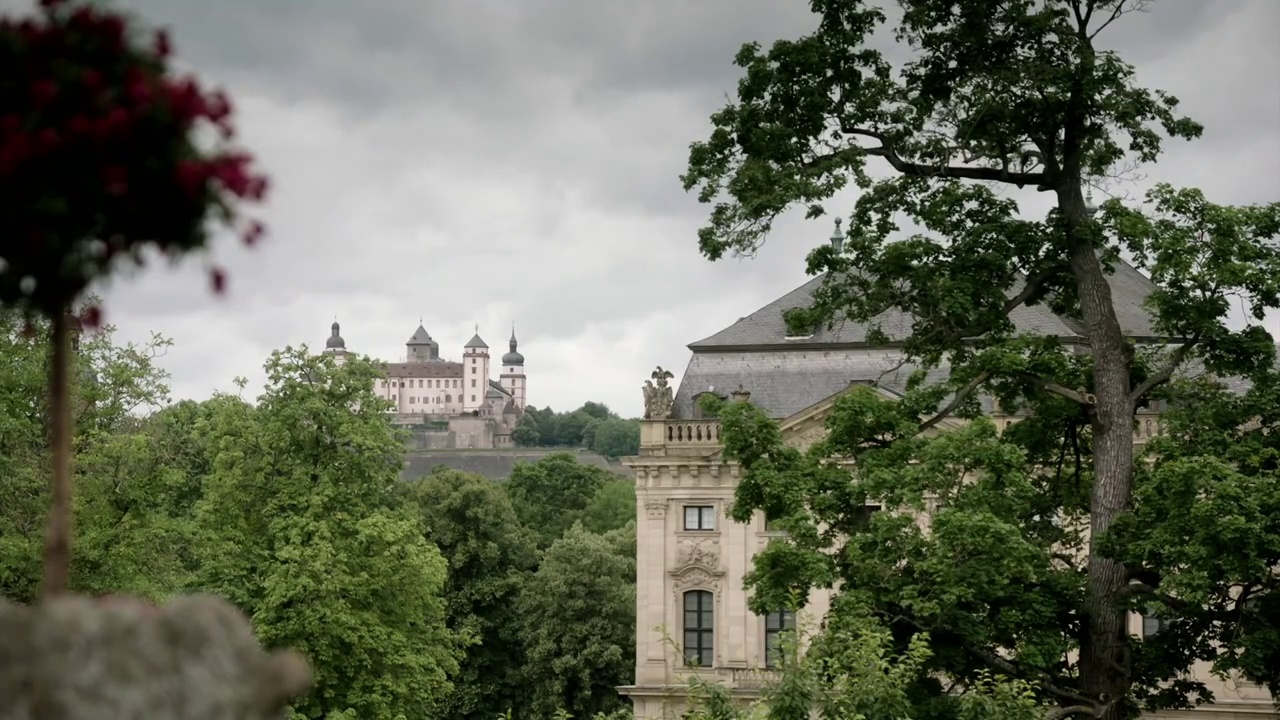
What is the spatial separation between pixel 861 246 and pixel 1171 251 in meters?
3.26

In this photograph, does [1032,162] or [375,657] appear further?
[375,657]

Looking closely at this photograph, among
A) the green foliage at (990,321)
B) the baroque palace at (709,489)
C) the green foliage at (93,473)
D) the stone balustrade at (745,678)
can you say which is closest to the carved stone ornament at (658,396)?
the baroque palace at (709,489)

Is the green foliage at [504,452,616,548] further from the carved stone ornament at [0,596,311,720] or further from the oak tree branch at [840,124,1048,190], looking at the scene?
the carved stone ornament at [0,596,311,720]

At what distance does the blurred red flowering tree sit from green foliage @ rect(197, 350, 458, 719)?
29.5 m

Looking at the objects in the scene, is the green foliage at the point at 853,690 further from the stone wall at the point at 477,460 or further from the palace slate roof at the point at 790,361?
the stone wall at the point at 477,460

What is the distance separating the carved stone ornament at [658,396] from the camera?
48.5m

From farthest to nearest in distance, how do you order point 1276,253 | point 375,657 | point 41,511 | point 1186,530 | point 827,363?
point 827,363 → point 375,657 → point 41,511 → point 1276,253 → point 1186,530

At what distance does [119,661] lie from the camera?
4707mm

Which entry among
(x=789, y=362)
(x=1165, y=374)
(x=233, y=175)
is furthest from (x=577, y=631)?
(x=233, y=175)

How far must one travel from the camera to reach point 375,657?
36.0 meters

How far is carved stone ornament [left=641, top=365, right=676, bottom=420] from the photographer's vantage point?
48.5 m

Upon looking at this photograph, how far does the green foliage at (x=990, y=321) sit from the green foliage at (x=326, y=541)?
18.5 m

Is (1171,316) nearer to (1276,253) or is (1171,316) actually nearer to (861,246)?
(1276,253)

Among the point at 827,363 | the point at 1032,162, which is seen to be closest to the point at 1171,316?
the point at 1032,162
